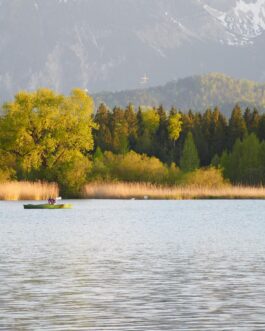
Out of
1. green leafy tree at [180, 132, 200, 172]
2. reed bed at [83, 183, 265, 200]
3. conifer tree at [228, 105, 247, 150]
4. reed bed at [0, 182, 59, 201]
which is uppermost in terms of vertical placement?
conifer tree at [228, 105, 247, 150]

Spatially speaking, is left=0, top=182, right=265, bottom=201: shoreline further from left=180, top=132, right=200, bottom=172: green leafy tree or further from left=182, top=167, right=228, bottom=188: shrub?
left=180, top=132, right=200, bottom=172: green leafy tree

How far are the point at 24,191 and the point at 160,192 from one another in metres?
13.5

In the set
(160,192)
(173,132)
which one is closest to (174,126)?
(173,132)

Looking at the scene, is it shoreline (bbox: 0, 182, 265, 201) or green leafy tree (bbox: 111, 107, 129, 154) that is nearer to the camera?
shoreline (bbox: 0, 182, 265, 201)

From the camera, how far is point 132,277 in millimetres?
25672

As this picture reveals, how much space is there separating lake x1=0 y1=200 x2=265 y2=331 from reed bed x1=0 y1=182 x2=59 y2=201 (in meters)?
34.9

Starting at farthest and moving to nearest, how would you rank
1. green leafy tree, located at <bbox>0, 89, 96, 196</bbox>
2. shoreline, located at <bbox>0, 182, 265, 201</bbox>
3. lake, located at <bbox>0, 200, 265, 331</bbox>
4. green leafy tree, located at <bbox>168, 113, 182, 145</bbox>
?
1. green leafy tree, located at <bbox>168, 113, 182, 145</bbox>
2. green leafy tree, located at <bbox>0, 89, 96, 196</bbox>
3. shoreline, located at <bbox>0, 182, 265, 201</bbox>
4. lake, located at <bbox>0, 200, 265, 331</bbox>

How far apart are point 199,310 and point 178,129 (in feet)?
472

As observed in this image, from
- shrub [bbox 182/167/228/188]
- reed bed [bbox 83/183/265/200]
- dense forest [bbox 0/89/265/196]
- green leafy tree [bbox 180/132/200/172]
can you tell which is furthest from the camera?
green leafy tree [bbox 180/132/200/172]

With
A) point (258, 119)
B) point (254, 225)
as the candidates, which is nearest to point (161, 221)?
point (254, 225)

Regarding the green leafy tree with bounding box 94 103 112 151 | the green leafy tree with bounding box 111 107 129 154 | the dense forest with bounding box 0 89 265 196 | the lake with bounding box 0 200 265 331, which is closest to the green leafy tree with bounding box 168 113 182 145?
the green leafy tree with bounding box 111 107 129 154

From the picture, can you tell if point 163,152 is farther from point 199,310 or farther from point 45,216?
point 199,310

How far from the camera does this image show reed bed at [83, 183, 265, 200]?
90.1 m

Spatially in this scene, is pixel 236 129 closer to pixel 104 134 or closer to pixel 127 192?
pixel 104 134
